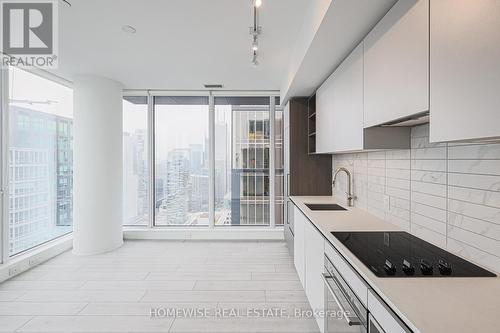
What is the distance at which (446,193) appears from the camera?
1523 millimetres

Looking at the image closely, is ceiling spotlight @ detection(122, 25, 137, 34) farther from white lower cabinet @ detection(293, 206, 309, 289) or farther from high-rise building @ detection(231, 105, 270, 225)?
white lower cabinet @ detection(293, 206, 309, 289)

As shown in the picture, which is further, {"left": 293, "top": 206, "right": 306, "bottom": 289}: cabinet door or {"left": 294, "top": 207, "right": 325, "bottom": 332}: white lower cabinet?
{"left": 293, "top": 206, "right": 306, "bottom": 289}: cabinet door

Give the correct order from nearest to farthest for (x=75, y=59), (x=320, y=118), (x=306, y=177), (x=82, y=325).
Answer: (x=82, y=325)
(x=320, y=118)
(x=75, y=59)
(x=306, y=177)

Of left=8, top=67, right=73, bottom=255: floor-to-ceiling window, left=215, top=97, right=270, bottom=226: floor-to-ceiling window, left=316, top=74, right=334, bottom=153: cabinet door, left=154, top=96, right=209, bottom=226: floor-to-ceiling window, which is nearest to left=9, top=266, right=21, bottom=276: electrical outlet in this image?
left=8, top=67, right=73, bottom=255: floor-to-ceiling window

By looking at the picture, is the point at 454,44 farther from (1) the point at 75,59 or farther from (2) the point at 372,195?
(1) the point at 75,59

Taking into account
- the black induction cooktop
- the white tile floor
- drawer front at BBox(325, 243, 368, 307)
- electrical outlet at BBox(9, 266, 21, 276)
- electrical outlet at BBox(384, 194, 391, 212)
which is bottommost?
the white tile floor

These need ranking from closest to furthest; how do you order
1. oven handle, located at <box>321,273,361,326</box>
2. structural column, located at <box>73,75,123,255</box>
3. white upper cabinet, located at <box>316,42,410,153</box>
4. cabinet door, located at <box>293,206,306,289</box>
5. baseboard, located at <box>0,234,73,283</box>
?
oven handle, located at <box>321,273,361,326</box>
white upper cabinet, located at <box>316,42,410,153</box>
cabinet door, located at <box>293,206,306,289</box>
baseboard, located at <box>0,234,73,283</box>
structural column, located at <box>73,75,123,255</box>

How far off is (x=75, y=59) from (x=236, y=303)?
3.71m

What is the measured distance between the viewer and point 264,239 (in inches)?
183

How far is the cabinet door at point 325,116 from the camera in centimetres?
271

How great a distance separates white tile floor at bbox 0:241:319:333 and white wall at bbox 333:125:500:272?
1.35 m

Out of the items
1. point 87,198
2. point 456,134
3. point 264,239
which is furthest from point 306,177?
point 87,198

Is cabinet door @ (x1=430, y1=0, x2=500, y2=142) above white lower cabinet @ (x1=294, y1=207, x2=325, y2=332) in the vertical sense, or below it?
above

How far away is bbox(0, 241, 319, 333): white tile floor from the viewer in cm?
226
